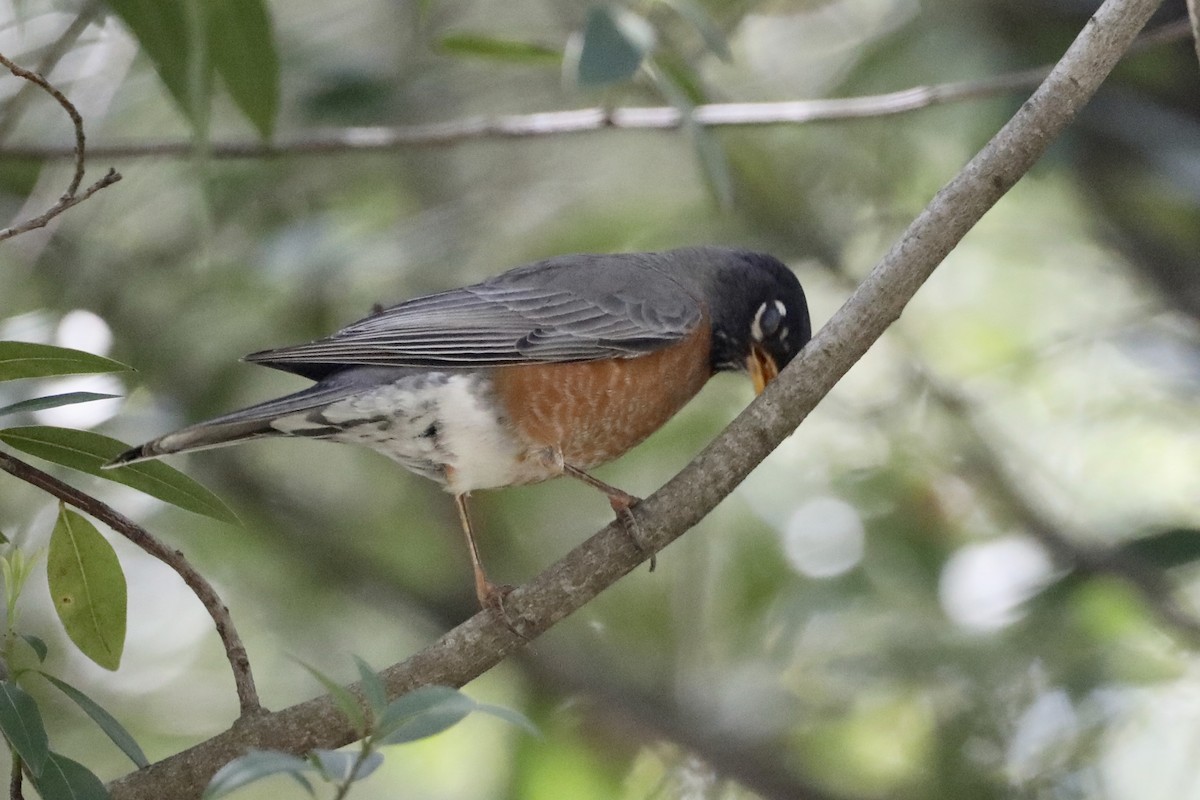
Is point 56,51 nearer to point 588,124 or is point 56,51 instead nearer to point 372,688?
point 588,124

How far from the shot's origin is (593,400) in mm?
3402

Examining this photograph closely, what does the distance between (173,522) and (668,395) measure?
82.5 inches

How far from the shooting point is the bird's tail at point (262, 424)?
2.57 meters

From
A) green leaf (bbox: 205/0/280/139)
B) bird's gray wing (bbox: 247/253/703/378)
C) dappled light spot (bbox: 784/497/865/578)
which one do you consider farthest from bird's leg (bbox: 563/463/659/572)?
dappled light spot (bbox: 784/497/865/578)

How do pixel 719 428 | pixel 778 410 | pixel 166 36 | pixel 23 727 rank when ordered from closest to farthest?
pixel 23 727, pixel 778 410, pixel 166 36, pixel 719 428

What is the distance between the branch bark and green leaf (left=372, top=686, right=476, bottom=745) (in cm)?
76

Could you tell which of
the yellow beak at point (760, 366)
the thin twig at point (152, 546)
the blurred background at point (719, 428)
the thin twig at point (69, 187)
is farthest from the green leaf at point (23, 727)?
the yellow beak at point (760, 366)

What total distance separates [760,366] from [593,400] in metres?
0.66

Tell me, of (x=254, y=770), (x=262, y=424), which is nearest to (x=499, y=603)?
(x=262, y=424)

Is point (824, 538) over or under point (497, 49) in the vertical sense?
under

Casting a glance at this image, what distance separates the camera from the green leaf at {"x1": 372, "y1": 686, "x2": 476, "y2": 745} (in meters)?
1.64

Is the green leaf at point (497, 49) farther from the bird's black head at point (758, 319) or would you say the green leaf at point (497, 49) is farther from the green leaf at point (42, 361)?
the green leaf at point (42, 361)

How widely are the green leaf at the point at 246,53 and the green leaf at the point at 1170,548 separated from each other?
8.95 ft

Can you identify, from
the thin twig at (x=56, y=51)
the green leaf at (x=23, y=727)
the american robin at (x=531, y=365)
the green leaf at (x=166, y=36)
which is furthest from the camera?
the thin twig at (x=56, y=51)
